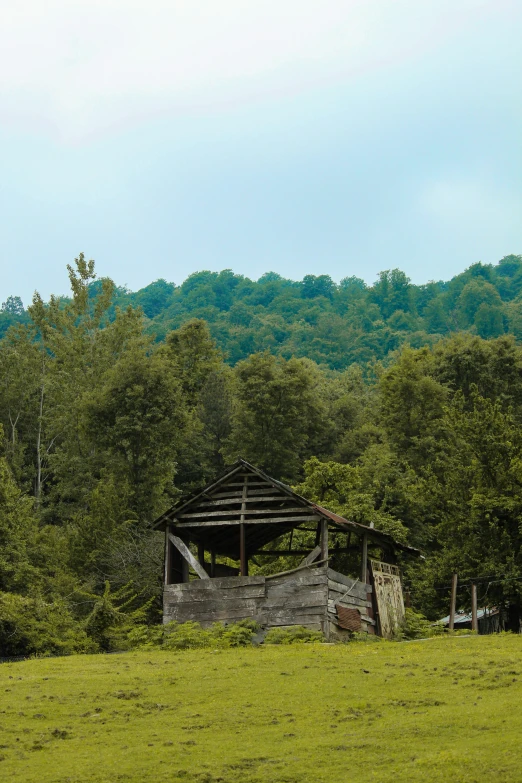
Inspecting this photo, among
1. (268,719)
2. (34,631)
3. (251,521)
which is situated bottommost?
(34,631)

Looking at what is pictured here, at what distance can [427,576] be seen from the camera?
126ft

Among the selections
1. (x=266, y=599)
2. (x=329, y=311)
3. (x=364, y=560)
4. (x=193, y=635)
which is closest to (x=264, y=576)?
(x=266, y=599)

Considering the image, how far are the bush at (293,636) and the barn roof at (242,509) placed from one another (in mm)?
3360

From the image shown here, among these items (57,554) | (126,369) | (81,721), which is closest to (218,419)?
(126,369)

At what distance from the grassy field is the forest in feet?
38.4

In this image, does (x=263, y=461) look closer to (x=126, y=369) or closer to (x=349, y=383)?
(x=126, y=369)

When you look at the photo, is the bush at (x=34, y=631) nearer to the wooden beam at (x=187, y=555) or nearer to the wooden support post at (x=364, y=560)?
the wooden beam at (x=187, y=555)

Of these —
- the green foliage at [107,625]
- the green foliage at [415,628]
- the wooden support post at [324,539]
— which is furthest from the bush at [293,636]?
the green foliage at [107,625]

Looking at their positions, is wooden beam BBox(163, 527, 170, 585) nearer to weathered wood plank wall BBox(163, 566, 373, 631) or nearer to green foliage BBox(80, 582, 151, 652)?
weathered wood plank wall BBox(163, 566, 373, 631)

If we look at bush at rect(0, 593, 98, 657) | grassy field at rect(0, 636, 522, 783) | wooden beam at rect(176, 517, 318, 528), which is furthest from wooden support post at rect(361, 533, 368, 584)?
bush at rect(0, 593, 98, 657)

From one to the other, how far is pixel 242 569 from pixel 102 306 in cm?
3838

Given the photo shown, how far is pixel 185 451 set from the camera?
228ft

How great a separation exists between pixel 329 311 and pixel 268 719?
441 feet

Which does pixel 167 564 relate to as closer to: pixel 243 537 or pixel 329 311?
pixel 243 537
